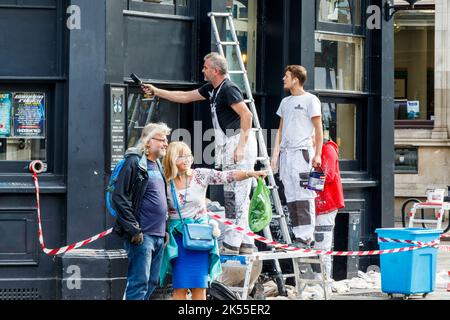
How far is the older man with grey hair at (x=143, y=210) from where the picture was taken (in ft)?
33.4

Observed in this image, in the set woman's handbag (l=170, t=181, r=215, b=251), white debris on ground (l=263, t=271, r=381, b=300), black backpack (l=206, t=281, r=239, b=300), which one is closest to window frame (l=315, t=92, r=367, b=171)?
white debris on ground (l=263, t=271, r=381, b=300)

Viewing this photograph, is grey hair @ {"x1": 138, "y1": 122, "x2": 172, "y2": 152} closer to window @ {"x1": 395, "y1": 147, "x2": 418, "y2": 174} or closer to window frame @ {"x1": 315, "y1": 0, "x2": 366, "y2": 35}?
window frame @ {"x1": 315, "y1": 0, "x2": 366, "y2": 35}

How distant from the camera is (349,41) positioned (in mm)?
14672

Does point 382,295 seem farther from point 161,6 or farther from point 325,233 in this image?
point 161,6

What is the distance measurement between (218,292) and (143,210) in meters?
1.20

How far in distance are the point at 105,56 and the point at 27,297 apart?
254cm

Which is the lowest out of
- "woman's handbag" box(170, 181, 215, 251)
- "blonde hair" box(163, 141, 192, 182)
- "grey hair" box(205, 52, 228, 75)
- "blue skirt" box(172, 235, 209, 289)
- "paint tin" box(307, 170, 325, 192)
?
"blue skirt" box(172, 235, 209, 289)

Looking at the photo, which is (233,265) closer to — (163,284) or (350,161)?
(163,284)

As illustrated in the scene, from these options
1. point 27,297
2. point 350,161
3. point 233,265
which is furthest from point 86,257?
point 350,161

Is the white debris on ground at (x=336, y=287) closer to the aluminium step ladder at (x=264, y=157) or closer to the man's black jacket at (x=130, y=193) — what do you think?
the aluminium step ladder at (x=264, y=157)

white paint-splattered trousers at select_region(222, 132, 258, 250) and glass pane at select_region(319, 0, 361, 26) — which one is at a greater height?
glass pane at select_region(319, 0, 361, 26)

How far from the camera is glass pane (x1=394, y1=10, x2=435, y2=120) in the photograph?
2773 cm

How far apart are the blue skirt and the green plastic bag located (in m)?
1.07

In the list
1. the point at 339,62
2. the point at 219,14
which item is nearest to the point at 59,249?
the point at 219,14
